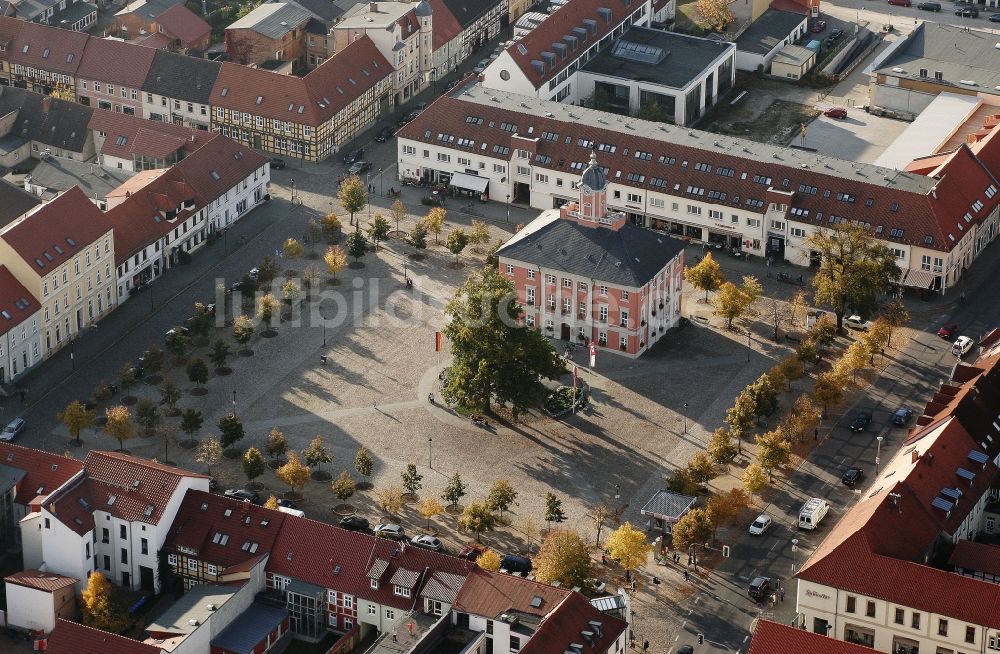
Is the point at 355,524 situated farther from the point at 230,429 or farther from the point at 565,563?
the point at 565,563

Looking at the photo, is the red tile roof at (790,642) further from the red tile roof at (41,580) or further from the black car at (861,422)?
the red tile roof at (41,580)

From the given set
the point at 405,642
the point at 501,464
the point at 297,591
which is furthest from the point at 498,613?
the point at 501,464

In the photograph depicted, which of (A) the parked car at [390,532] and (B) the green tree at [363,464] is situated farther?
(B) the green tree at [363,464]

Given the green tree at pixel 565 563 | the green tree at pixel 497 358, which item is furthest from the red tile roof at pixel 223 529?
the green tree at pixel 497 358

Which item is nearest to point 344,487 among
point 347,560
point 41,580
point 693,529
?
point 347,560

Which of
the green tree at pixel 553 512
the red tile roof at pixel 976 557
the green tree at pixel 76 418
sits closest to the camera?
the red tile roof at pixel 976 557

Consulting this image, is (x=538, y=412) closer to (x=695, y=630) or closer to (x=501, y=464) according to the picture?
(x=501, y=464)

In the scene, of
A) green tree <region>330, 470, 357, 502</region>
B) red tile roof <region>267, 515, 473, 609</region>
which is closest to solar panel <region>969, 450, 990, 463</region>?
red tile roof <region>267, 515, 473, 609</region>

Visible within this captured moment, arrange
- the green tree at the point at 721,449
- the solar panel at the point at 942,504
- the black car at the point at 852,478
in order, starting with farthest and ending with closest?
the black car at the point at 852,478
the green tree at the point at 721,449
the solar panel at the point at 942,504
